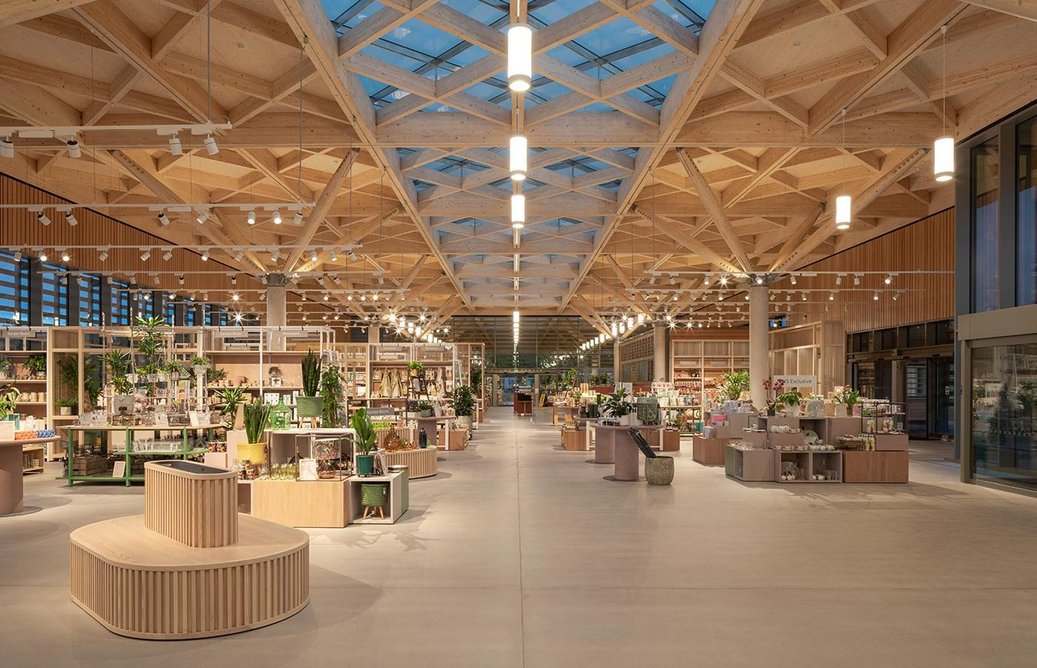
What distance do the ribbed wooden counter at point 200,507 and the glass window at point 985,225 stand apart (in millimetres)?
11079

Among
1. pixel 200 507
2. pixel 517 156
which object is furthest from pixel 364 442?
pixel 517 156

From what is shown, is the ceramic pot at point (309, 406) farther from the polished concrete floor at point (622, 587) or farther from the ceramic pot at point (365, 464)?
the polished concrete floor at point (622, 587)

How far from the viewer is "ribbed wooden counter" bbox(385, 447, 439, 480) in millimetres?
11719

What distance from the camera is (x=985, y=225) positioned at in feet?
38.7

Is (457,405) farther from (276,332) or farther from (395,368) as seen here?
(276,332)

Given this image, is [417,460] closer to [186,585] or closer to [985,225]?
[186,585]

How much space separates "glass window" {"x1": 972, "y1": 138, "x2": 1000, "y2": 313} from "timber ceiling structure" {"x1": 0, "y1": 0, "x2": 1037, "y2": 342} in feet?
2.61

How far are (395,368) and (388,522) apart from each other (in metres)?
11.0

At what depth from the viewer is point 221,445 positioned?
1002cm

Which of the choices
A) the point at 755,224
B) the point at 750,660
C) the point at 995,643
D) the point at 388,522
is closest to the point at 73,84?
the point at 388,522

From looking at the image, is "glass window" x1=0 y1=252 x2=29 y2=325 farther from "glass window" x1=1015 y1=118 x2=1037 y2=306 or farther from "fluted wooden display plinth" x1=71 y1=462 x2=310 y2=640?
"glass window" x1=1015 y1=118 x2=1037 y2=306

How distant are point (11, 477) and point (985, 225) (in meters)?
13.7

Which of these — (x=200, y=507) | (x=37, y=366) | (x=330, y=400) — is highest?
(x=37, y=366)

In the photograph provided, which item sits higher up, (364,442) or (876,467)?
(364,442)
